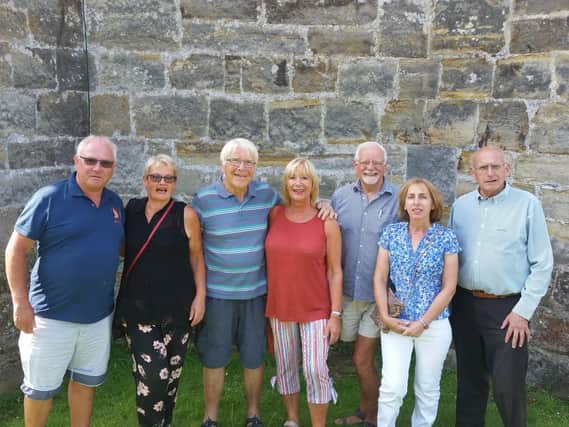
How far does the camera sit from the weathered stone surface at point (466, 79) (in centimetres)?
366

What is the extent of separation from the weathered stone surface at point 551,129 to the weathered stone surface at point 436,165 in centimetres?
55

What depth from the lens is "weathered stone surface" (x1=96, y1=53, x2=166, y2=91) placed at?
3904 millimetres

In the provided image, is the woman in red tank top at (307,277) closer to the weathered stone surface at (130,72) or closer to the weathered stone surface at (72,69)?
the weathered stone surface at (130,72)

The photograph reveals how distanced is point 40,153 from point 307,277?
7.08 ft

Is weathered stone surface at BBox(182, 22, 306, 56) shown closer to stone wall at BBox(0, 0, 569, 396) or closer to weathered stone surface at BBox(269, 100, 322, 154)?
stone wall at BBox(0, 0, 569, 396)

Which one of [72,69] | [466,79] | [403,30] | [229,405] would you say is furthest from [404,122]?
[72,69]

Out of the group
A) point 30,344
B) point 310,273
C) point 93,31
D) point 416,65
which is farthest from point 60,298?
point 416,65

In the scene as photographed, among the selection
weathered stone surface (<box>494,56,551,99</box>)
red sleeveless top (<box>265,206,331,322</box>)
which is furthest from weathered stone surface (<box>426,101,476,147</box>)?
red sleeveless top (<box>265,206,331,322</box>)

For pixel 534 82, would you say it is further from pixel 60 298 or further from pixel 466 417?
pixel 60 298

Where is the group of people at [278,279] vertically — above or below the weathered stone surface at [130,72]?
below

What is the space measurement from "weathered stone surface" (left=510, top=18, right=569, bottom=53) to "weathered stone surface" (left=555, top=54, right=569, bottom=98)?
69 millimetres

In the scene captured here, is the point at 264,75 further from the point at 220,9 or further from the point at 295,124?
the point at 220,9

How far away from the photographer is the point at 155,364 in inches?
112

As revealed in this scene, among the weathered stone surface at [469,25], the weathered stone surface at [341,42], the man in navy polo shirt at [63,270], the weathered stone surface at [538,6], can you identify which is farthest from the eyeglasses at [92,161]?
the weathered stone surface at [538,6]
